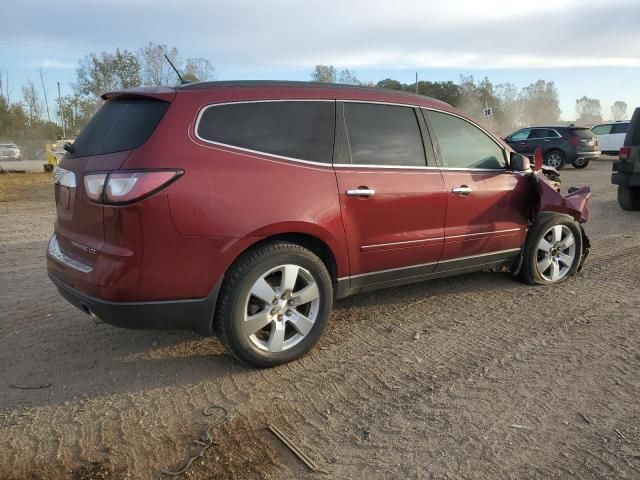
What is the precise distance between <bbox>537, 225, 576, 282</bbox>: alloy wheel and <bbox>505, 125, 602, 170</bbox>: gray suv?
614 inches

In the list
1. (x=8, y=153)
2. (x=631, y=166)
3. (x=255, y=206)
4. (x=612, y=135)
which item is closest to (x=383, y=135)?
(x=255, y=206)

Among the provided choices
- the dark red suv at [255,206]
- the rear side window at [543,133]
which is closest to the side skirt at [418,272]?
the dark red suv at [255,206]

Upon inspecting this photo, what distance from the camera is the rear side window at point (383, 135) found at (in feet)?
12.6

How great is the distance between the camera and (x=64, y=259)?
3.43 metres

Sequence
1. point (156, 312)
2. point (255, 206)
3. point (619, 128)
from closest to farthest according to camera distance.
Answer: point (156, 312)
point (255, 206)
point (619, 128)

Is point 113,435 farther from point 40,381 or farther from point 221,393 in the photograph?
point 40,381

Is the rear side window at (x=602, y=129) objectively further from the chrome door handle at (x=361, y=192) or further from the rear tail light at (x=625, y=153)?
the chrome door handle at (x=361, y=192)

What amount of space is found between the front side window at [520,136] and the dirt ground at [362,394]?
18.0 metres

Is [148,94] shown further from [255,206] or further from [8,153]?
[8,153]

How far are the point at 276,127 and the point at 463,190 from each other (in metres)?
1.75

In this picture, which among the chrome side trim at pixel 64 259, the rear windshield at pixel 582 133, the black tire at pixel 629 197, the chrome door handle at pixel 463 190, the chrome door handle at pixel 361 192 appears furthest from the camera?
the rear windshield at pixel 582 133

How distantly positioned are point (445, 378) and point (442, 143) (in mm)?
1971

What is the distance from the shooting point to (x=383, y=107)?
407 centimetres

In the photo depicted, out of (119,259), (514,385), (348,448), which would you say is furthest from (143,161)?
(514,385)
